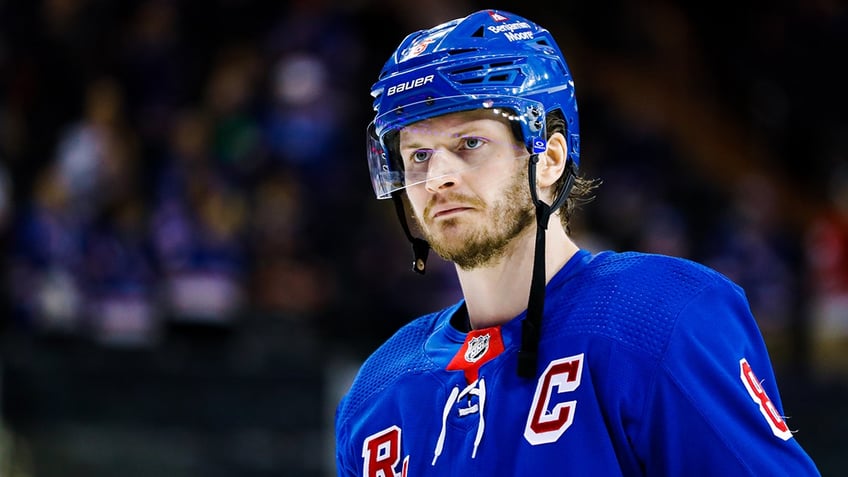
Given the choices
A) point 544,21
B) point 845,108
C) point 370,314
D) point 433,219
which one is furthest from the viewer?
point 544,21

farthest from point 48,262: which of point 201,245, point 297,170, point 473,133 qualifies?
point 473,133

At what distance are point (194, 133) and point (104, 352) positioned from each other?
1.65 metres

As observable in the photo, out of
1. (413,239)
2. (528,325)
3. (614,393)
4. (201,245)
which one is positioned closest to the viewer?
(614,393)

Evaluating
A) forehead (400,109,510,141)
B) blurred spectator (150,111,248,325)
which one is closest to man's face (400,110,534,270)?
forehead (400,109,510,141)

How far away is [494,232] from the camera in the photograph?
6.57ft

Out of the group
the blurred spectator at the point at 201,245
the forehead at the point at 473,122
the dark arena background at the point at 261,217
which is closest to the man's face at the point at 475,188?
the forehead at the point at 473,122

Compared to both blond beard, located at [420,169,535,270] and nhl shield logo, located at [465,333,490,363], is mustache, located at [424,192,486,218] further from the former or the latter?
nhl shield logo, located at [465,333,490,363]

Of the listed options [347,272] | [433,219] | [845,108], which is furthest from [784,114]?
[433,219]

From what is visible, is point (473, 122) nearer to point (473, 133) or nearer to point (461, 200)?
point (473, 133)

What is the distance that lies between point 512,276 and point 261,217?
526 centimetres

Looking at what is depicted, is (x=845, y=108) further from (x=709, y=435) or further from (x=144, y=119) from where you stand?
(x=709, y=435)

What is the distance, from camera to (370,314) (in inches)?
254

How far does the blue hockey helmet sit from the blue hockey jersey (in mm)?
283

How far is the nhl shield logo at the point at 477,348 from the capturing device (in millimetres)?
2062
